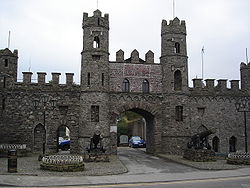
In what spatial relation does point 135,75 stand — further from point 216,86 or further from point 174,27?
point 216,86

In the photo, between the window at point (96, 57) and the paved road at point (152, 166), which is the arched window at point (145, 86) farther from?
the paved road at point (152, 166)

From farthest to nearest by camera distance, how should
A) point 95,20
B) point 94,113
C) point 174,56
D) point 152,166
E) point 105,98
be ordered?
point 174,56
point 95,20
point 105,98
point 94,113
point 152,166

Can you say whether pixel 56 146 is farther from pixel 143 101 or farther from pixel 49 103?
pixel 143 101

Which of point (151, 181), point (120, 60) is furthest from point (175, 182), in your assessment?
point (120, 60)

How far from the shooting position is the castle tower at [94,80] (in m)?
24.9

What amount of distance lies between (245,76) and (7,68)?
853 inches

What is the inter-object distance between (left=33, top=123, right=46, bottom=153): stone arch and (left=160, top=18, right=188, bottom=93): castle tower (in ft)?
36.1

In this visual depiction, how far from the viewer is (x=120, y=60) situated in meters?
26.7

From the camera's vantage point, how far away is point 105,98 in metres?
25.4

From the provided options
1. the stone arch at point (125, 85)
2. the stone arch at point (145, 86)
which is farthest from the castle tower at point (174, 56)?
the stone arch at point (125, 85)

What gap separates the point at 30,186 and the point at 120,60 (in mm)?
16989

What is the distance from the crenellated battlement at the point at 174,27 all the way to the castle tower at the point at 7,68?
13.3 m

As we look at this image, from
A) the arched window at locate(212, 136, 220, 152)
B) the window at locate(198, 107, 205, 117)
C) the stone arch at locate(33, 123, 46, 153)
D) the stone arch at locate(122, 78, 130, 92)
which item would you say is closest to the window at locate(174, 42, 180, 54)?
the stone arch at locate(122, 78, 130, 92)

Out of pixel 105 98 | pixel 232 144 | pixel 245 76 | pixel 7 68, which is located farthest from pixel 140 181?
pixel 245 76
